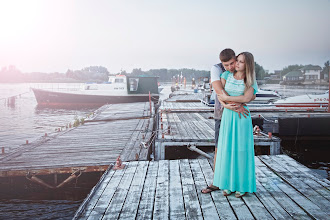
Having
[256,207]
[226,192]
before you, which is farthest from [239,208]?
[226,192]

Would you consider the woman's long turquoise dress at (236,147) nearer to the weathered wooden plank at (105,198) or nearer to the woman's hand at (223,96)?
the woman's hand at (223,96)

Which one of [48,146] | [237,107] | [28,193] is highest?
[237,107]

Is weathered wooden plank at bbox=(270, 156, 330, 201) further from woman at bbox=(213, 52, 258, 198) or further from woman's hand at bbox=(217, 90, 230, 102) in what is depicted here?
woman's hand at bbox=(217, 90, 230, 102)

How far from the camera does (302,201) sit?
3754mm

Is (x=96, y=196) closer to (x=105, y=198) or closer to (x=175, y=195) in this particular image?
(x=105, y=198)

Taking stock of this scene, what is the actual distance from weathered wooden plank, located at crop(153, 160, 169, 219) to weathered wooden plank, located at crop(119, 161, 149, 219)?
272 mm

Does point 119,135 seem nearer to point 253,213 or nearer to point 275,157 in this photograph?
point 275,157

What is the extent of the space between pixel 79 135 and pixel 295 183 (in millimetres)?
8599

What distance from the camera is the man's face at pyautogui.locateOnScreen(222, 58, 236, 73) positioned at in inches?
142

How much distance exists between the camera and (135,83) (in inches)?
1332

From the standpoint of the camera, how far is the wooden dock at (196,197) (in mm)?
3467

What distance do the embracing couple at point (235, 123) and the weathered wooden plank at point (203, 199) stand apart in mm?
296

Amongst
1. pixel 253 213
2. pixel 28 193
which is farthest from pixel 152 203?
pixel 28 193

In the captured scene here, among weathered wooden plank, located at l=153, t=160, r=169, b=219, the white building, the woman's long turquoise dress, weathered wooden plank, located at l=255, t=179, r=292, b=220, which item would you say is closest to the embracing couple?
the woman's long turquoise dress
